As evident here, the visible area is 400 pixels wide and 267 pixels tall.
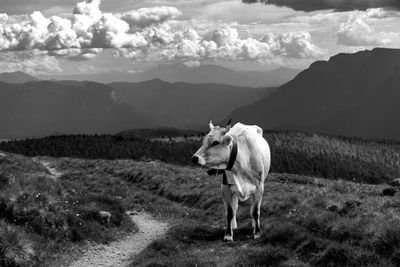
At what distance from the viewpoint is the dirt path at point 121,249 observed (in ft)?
44.0

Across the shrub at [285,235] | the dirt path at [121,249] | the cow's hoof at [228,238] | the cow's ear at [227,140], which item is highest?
the cow's ear at [227,140]

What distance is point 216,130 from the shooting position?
12.4 metres

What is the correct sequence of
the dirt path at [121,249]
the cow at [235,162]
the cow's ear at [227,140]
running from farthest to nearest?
the dirt path at [121,249] < the cow's ear at [227,140] < the cow at [235,162]

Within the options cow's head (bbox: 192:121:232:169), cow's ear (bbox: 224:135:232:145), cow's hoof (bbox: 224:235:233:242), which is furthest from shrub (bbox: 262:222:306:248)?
cow's ear (bbox: 224:135:232:145)

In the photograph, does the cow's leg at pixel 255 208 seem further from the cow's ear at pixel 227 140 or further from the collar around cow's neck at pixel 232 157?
the cow's ear at pixel 227 140

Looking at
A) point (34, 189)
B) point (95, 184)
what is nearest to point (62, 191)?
point (34, 189)

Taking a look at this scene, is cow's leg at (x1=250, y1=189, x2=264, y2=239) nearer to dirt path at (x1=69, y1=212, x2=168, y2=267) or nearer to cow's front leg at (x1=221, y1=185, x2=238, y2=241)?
Answer: cow's front leg at (x1=221, y1=185, x2=238, y2=241)

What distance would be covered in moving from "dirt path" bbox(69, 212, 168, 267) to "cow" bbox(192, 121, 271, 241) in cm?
357

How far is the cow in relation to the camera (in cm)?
1216

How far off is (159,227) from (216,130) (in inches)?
337

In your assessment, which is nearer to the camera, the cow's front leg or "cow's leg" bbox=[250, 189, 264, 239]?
the cow's front leg

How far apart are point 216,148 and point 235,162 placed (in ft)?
3.90

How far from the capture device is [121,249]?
1502cm

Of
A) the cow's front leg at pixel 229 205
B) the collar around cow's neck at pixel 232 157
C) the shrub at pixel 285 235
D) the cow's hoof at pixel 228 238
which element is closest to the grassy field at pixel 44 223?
the cow's hoof at pixel 228 238
